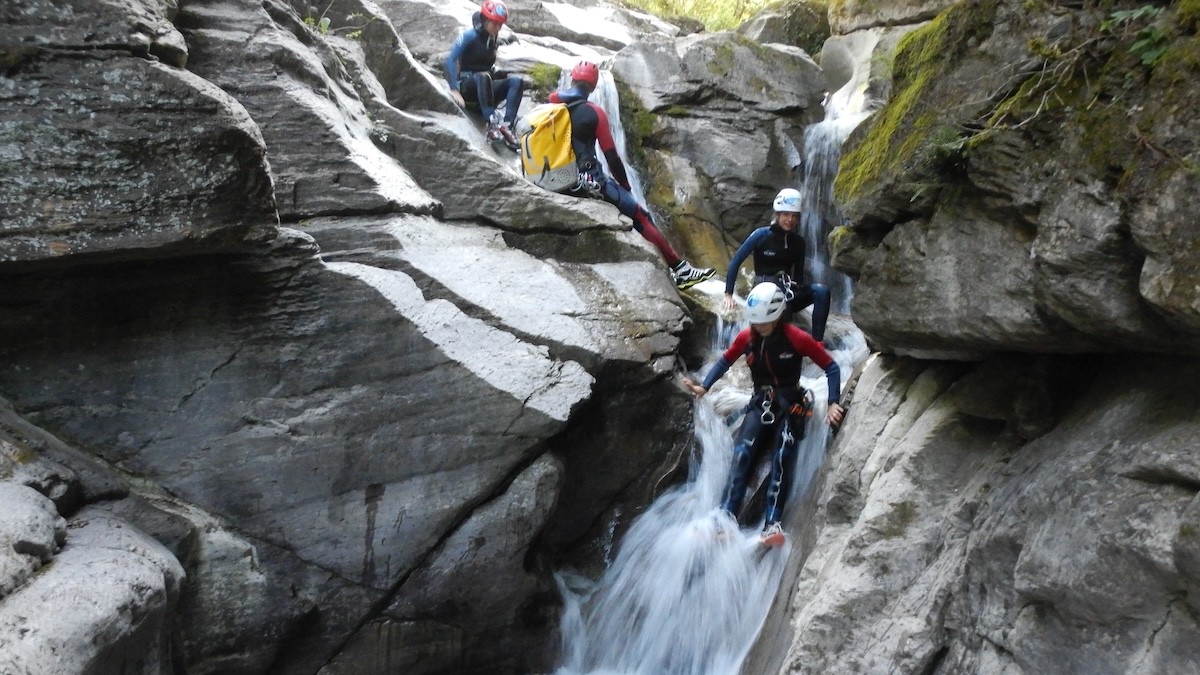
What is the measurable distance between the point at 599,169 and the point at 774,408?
396 cm

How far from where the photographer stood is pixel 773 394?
7285mm

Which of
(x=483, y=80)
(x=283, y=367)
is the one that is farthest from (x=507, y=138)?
(x=283, y=367)

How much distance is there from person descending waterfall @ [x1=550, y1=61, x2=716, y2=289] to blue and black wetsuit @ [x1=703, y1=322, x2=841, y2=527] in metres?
2.35

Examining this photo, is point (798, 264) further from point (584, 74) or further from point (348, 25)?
point (348, 25)

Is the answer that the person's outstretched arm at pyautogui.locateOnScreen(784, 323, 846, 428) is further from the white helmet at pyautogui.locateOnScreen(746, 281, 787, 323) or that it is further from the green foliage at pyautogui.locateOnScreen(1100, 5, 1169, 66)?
the green foliage at pyautogui.locateOnScreen(1100, 5, 1169, 66)

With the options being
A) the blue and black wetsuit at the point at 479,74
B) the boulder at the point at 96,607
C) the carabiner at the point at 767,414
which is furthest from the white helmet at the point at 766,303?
the blue and black wetsuit at the point at 479,74

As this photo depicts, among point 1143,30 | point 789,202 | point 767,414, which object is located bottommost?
point 767,414

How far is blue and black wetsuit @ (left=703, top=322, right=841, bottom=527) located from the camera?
23.3ft

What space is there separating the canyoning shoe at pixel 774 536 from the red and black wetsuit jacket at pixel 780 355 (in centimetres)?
125

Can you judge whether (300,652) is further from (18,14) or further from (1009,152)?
(1009,152)

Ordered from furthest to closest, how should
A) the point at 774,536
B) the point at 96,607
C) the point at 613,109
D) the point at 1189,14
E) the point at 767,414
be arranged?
the point at 613,109
the point at 767,414
the point at 774,536
the point at 96,607
the point at 1189,14

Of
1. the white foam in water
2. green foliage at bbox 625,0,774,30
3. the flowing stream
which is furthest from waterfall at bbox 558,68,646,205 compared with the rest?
green foliage at bbox 625,0,774,30

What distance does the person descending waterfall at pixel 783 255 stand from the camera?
8234 mm

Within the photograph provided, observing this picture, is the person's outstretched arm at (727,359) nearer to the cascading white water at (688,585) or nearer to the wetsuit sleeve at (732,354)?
the wetsuit sleeve at (732,354)
